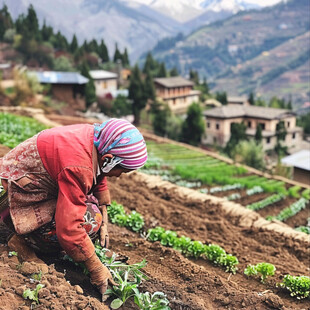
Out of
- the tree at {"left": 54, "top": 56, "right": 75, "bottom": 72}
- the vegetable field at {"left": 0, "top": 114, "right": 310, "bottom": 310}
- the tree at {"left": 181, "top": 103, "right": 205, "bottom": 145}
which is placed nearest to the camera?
the vegetable field at {"left": 0, "top": 114, "right": 310, "bottom": 310}

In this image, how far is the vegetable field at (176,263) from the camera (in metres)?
2.52

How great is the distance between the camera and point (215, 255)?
4.28m

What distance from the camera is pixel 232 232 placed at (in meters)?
5.78

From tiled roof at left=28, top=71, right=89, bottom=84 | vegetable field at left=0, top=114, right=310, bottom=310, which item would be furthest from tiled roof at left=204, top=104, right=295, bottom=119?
vegetable field at left=0, top=114, right=310, bottom=310

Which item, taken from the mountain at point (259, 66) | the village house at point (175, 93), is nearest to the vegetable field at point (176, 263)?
the village house at point (175, 93)

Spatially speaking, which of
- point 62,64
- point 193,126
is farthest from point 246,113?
point 62,64

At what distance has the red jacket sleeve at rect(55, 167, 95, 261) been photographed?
242cm

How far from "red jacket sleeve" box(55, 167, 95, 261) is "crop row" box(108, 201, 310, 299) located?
6.87 ft

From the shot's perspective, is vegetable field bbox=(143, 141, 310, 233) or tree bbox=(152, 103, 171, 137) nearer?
vegetable field bbox=(143, 141, 310, 233)

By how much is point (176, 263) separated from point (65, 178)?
1.65 meters

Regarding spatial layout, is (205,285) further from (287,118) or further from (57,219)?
(287,118)

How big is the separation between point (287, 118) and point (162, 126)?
644 inches

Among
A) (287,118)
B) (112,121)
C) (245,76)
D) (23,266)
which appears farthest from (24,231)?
(245,76)

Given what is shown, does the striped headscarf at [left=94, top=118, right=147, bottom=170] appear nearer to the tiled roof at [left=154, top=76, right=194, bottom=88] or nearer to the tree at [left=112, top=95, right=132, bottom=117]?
the tree at [left=112, top=95, right=132, bottom=117]
